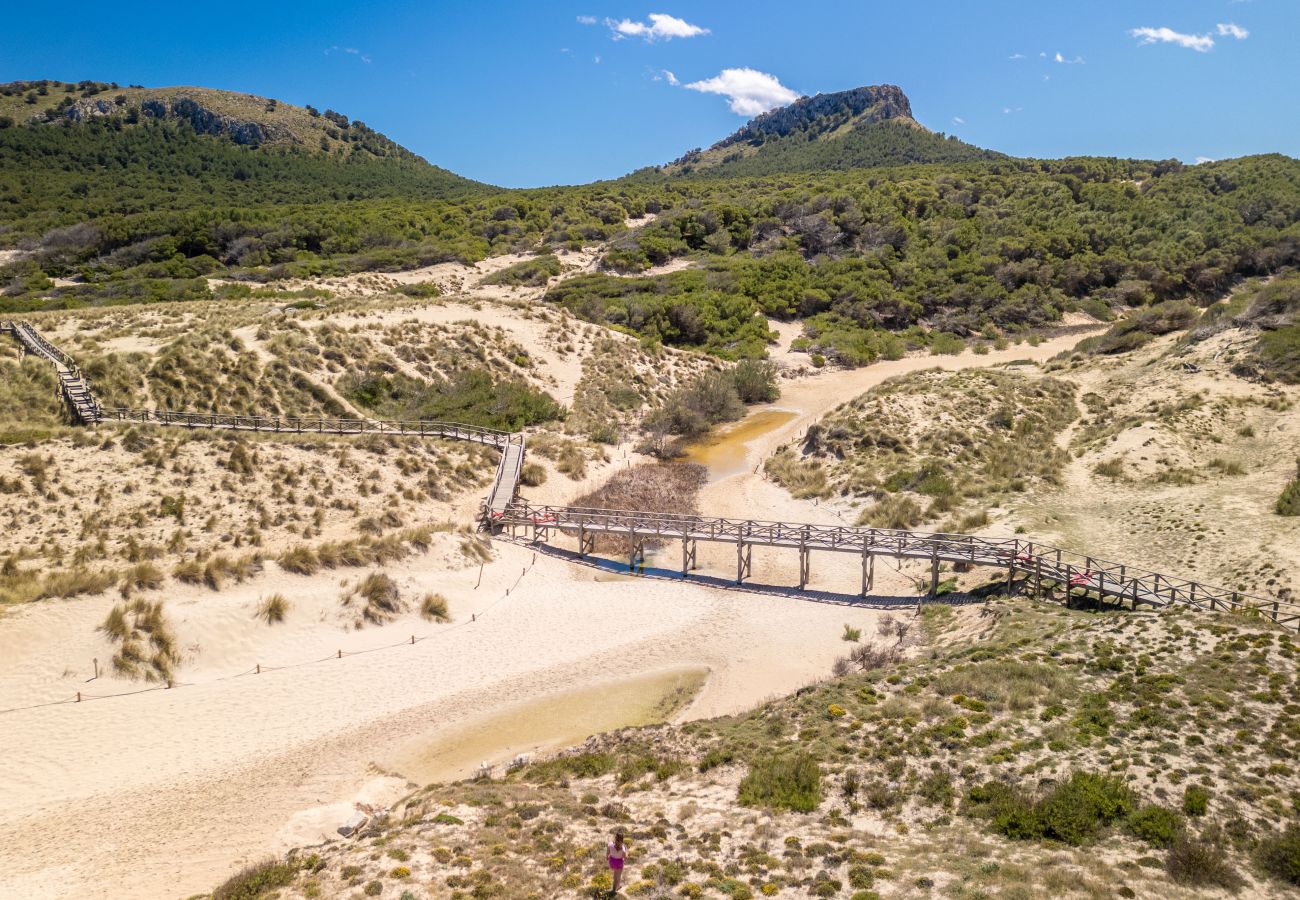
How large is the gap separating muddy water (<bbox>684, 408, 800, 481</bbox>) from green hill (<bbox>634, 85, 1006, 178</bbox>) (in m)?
99.7

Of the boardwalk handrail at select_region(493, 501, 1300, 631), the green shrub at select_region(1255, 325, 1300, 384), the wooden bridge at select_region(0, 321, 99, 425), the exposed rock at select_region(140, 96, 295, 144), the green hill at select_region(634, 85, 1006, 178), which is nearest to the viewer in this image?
the boardwalk handrail at select_region(493, 501, 1300, 631)

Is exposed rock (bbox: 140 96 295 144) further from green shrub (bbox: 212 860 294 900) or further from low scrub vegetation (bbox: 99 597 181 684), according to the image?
green shrub (bbox: 212 860 294 900)

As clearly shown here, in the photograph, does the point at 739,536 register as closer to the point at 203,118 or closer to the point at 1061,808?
the point at 1061,808

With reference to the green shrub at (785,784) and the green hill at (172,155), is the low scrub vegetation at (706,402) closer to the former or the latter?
the green shrub at (785,784)

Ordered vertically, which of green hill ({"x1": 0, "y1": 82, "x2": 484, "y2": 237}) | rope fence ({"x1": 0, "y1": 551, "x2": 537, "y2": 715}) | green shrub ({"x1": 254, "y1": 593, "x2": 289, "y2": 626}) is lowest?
rope fence ({"x1": 0, "y1": 551, "x2": 537, "y2": 715})

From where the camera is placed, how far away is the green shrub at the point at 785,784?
1422cm

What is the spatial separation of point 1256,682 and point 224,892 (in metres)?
19.0

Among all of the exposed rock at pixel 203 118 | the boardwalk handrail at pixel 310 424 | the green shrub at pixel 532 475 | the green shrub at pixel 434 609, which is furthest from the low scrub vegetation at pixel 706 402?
the exposed rock at pixel 203 118

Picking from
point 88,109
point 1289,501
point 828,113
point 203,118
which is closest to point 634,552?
point 1289,501

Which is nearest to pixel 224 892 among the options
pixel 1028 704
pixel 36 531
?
pixel 1028 704

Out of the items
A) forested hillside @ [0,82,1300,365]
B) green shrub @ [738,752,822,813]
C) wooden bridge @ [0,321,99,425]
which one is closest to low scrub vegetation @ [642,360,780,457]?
forested hillside @ [0,82,1300,365]

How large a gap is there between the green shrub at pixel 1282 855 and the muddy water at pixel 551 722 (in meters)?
11.8

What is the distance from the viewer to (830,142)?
160 m

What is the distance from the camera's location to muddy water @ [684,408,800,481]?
42.2 metres
